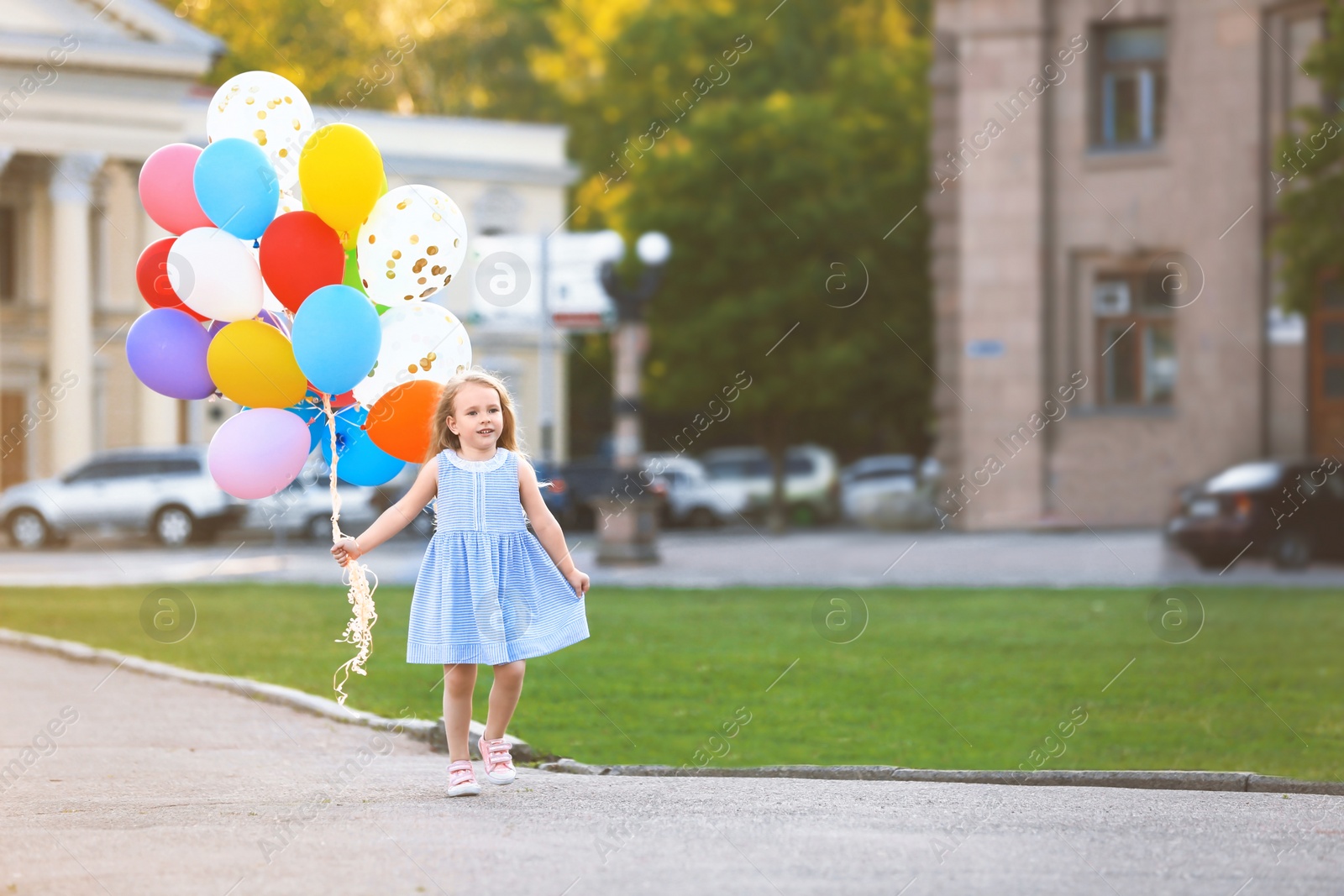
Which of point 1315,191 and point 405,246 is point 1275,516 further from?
point 405,246

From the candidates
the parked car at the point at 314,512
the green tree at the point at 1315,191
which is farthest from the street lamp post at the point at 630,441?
the parked car at the point at 314,512

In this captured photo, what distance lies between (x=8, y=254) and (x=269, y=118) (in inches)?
1420

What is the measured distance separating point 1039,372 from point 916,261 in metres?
10.5

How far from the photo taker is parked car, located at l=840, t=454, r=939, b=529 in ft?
111

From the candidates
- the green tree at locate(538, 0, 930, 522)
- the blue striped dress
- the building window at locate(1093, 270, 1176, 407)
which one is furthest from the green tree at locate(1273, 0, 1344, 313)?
the blue striped dress

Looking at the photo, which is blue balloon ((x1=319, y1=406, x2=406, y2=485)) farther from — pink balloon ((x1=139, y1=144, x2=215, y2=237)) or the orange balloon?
pink balloon ((x1=139, y1=144, x2=215, y2=237))

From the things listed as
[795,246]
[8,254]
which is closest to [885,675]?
[795,246]

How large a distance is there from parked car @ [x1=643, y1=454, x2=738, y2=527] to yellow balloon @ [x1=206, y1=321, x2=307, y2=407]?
32.7 m

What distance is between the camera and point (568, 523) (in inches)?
1519

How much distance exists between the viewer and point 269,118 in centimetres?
793

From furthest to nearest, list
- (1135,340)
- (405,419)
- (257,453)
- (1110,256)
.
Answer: (1110,256)
(1135,340)
(405,419)
(257,453)

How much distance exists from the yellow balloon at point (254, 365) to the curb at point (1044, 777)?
2.03 m

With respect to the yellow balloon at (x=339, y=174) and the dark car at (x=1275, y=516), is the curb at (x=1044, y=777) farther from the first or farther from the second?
the dark car at (x=1275, y=516)

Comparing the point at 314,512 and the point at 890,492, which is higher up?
the point at 890,492
